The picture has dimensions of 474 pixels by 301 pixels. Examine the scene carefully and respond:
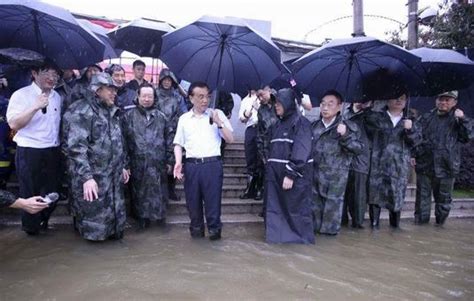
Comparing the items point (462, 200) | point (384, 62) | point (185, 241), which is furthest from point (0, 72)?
point (462, 200)

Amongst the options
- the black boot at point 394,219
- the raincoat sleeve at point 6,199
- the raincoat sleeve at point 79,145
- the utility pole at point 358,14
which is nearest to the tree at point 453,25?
the utility pole at point 358,14

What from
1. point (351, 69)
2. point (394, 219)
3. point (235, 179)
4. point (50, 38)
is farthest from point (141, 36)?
point (394, 219)

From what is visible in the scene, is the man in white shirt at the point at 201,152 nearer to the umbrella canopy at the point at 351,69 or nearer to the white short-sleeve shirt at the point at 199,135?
the white short-sleeve shirt at the point at 199,135

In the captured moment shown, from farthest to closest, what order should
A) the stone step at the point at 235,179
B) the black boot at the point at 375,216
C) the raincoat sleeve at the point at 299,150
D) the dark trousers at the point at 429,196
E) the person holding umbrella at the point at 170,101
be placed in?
the stone step at the point at 235,179 → the dark trousers at the point at 429,196 → the person holding umbrella at the point at 170,101 → the black boot at the point at 375,216 → the raincoat sleeve at the point at 299,150

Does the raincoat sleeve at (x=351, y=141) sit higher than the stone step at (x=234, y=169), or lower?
higher

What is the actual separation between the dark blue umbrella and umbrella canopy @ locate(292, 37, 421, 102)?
2.44 m

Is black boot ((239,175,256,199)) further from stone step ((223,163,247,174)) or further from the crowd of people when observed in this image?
stone step ((223,163,247,174))

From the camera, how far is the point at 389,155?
5742 mm

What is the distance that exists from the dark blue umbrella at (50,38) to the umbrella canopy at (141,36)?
1.25 metres

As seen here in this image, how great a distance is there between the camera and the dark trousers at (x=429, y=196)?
6.14 metres

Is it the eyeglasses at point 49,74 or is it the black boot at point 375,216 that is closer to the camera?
the eyeglasses at point 49,74

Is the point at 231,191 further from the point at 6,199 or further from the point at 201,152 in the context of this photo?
the point at 6,199

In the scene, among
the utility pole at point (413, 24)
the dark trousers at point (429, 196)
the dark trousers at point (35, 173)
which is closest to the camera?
the dark trousers at point (35, 173)

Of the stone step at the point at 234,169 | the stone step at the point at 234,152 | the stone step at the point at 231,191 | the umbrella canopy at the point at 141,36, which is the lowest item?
the stone step at the point at 231,191
